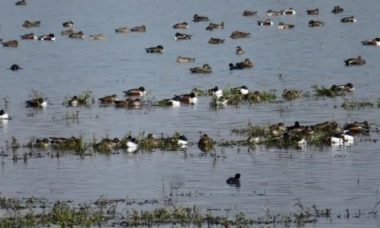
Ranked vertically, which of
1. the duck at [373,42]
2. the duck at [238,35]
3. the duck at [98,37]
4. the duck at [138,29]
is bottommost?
the duck at [373,42]

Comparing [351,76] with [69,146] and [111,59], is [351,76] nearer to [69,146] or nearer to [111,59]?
[111,59]

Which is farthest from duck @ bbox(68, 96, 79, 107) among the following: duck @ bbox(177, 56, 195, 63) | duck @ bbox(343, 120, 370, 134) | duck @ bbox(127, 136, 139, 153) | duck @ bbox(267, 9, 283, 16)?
duck @ bbox(267, 9, 283, 16)

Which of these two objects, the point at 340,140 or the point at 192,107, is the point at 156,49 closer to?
the point at 192,107

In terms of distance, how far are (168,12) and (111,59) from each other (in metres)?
27.2

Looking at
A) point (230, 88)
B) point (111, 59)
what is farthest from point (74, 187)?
point (111, 59)

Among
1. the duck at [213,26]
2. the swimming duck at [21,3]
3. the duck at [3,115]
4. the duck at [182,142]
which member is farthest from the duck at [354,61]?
the swimming duck at [21,3]

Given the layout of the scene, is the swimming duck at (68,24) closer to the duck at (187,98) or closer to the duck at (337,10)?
the duck at (337,10)

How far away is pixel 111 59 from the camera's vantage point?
217ft

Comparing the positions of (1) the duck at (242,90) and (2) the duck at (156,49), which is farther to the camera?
(2) the duck at (156,49)

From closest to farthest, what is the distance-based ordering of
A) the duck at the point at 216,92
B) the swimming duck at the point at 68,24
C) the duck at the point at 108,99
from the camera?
the duck at the point at 108,99 → the duck at the point at 216,92 → the swimming duck at the point at 68,24

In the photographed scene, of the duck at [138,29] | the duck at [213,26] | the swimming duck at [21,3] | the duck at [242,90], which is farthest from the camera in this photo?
the swimming duck at [21,3]

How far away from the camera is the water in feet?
106

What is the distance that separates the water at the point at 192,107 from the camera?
3219 cm

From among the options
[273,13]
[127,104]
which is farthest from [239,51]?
[273,13]
